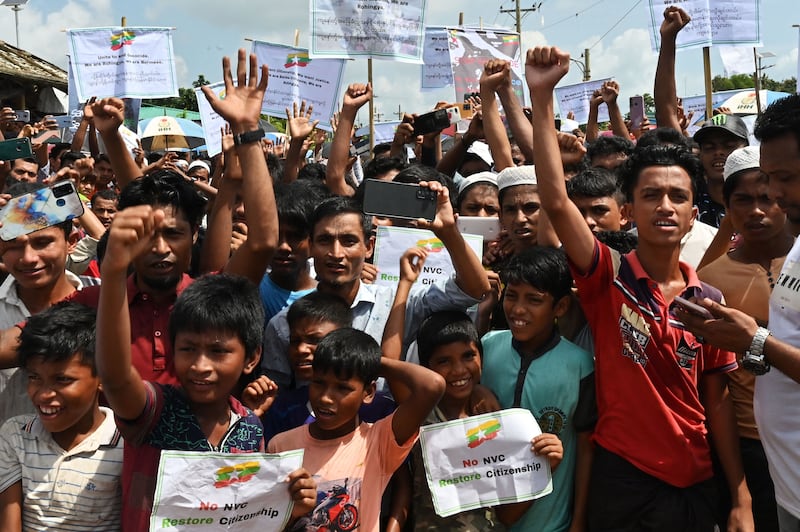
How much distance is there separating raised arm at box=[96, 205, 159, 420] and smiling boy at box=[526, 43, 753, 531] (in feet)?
4.55

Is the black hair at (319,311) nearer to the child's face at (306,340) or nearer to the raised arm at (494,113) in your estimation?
the child's face at (306,340)

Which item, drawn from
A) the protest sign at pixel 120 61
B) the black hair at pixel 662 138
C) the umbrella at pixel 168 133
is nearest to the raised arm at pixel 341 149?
the black hair at pixel 662 138

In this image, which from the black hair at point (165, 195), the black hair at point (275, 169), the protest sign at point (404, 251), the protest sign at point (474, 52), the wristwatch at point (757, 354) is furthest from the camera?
the protest sign at point (474, 52)

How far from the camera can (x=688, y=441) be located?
258 cm

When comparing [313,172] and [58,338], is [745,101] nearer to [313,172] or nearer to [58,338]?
[313,172]

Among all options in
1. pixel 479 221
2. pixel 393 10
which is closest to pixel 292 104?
pixel 393 10

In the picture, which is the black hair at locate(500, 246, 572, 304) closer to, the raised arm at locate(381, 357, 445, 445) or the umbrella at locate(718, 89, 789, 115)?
the raised arm at locate(381, 357, 445, 445)

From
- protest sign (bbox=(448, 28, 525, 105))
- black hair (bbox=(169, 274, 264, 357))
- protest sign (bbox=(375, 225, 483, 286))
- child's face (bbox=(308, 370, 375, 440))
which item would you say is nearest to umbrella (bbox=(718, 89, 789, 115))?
protest sign (bbox=(448, 28, 525, 105))

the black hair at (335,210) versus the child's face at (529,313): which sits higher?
the black hair at (335,210)

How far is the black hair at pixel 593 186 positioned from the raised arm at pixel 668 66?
5.01ft

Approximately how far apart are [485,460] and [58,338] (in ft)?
5.06

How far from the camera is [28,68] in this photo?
1474 centimetres

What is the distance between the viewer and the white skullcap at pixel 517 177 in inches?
A: 147

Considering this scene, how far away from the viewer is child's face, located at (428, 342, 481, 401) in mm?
2910
